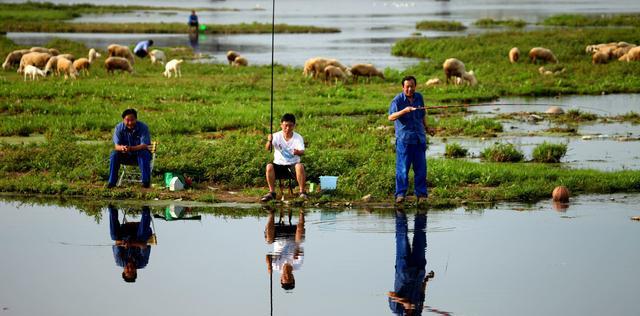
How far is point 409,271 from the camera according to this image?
1108 centimetres

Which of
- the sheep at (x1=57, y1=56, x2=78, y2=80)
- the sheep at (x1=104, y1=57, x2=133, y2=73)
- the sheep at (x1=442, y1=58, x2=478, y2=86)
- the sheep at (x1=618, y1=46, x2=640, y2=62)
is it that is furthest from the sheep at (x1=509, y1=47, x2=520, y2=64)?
the sheep at (x1=57, y1=56, x2=78, y2=80)

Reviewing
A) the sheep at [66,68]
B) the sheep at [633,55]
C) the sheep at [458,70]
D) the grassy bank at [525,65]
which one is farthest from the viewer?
the sheep at [633,55]

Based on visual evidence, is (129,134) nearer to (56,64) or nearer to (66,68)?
(66,68)

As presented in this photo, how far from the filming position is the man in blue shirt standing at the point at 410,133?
14109mm

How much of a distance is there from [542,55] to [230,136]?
686 inches

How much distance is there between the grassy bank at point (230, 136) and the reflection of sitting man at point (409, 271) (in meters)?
1.53

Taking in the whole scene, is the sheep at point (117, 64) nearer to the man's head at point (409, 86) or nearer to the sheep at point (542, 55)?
the sheep at point (542, 55)

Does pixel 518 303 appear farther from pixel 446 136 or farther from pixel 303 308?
pixel 446 136

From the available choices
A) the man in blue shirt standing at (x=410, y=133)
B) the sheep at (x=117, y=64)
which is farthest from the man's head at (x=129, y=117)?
the sheep at (x=117, y=64)

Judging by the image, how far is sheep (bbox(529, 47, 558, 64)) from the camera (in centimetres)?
3469

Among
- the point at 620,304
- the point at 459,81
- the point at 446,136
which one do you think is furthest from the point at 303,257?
the point at 459,81

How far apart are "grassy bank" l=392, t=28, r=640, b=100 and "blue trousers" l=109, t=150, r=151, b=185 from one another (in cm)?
1314

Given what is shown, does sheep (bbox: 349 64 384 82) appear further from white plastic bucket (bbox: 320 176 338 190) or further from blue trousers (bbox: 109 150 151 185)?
blue trousers (bbox: 109 150 151 185)

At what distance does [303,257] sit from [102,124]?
9865 millimetres
